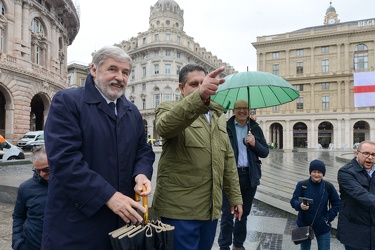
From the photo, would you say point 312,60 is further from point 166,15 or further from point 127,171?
point 127,171

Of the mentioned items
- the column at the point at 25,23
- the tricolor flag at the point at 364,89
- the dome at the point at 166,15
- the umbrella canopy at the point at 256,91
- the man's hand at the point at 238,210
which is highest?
the dome at the point at 166,15

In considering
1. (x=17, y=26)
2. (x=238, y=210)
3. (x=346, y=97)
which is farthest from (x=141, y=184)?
(x=346, y=97)

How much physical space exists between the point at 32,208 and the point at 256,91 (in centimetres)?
364

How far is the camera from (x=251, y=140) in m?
3.47

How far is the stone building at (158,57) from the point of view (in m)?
53.3

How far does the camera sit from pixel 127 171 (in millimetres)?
1883

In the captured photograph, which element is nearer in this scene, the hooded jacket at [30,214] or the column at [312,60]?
the hooded jacket at [30,214]

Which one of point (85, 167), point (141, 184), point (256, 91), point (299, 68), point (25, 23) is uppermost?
point (299, 68)

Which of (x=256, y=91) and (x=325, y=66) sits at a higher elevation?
(x=325, y=66)

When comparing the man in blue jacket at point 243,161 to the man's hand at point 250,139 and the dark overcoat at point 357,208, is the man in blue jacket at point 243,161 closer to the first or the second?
the man's hand at point 250,139

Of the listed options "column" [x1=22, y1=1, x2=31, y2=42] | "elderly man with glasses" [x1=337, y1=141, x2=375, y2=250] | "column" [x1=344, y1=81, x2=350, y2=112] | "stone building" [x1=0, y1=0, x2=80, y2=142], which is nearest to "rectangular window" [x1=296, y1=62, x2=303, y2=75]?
"column" [x1=344, y1=81, x2=350, y2=112]

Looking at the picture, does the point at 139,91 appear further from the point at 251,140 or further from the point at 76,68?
the point at 251,140

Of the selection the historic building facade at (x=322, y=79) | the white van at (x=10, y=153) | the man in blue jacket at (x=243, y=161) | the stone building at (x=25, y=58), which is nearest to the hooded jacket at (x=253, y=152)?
the man in blue jacket at (x=243, y=161)

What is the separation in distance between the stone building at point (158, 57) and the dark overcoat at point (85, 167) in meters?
49.7
